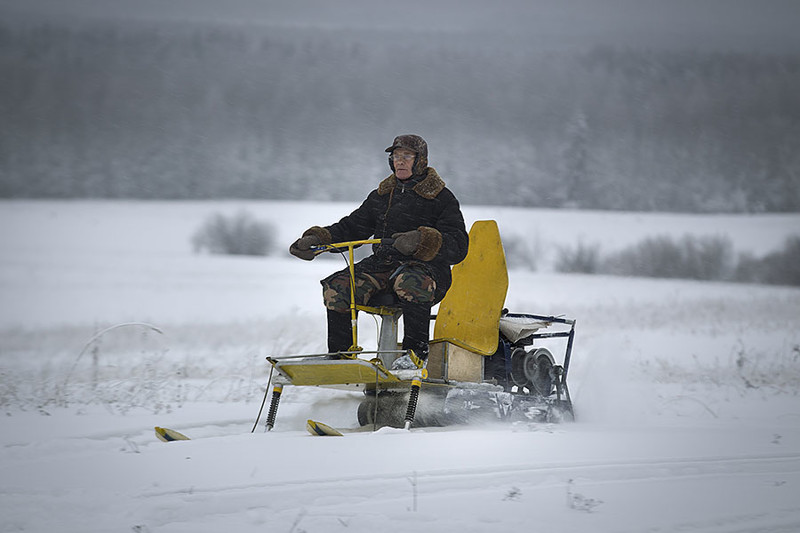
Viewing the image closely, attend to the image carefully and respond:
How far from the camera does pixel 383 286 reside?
5727mm

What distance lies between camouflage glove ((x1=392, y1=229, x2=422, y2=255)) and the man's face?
65 centimetres

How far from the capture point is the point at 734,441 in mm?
5027

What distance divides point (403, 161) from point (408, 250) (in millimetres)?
833

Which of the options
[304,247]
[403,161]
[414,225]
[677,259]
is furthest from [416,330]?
[677,259]

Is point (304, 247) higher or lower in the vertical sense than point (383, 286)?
higher

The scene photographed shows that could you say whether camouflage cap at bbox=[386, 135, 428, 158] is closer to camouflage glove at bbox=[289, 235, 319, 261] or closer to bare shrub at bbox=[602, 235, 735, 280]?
camouflage glove at bbox=[289, 235, 319, 261]

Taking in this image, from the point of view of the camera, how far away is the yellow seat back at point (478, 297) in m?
6.10

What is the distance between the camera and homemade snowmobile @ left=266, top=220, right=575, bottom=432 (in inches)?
225

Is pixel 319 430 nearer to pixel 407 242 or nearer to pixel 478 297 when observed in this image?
pixel 407 242

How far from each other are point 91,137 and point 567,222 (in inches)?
931

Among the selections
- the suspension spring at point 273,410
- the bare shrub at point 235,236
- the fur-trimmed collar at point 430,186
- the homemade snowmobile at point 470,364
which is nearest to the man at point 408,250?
the fur-trimmed collar at point 430,186

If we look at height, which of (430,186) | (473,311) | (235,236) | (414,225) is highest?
(430,186)

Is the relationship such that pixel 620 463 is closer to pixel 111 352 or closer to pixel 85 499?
pixel 85 499

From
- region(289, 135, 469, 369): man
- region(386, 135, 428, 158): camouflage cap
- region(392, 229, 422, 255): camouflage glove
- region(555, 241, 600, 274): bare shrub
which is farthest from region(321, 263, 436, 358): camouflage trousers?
region(555, 241, 600, 274): bare shrub
